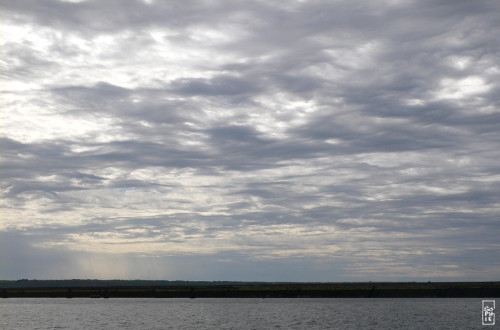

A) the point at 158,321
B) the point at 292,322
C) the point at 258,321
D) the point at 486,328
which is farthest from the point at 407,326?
the point at 158,321

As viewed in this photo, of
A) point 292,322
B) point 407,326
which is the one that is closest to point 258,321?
point 292,322

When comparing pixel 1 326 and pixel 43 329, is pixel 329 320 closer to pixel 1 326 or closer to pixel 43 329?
pixel 43 329

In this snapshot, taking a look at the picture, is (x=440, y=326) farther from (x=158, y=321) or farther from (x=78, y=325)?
(x=78, y=325)

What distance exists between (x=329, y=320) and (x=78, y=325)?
50.8m

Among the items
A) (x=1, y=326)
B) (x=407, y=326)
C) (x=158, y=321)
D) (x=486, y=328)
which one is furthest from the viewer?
(x=158, y=321)

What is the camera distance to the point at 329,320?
399 feet

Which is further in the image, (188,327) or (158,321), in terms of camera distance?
(158,321)

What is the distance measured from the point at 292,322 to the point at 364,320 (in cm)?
1633

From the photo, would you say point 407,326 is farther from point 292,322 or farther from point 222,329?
point 222,329

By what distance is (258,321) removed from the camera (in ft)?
402

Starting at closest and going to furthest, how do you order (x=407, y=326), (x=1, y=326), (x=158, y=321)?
1. (x=407, y=326)
2. (x=1, y=326)
3. (x=158, y=321)

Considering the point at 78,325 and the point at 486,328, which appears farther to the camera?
the point at 78,325

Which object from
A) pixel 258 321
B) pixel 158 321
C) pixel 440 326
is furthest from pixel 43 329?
pixel 440 326

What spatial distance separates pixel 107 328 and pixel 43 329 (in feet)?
37.4
